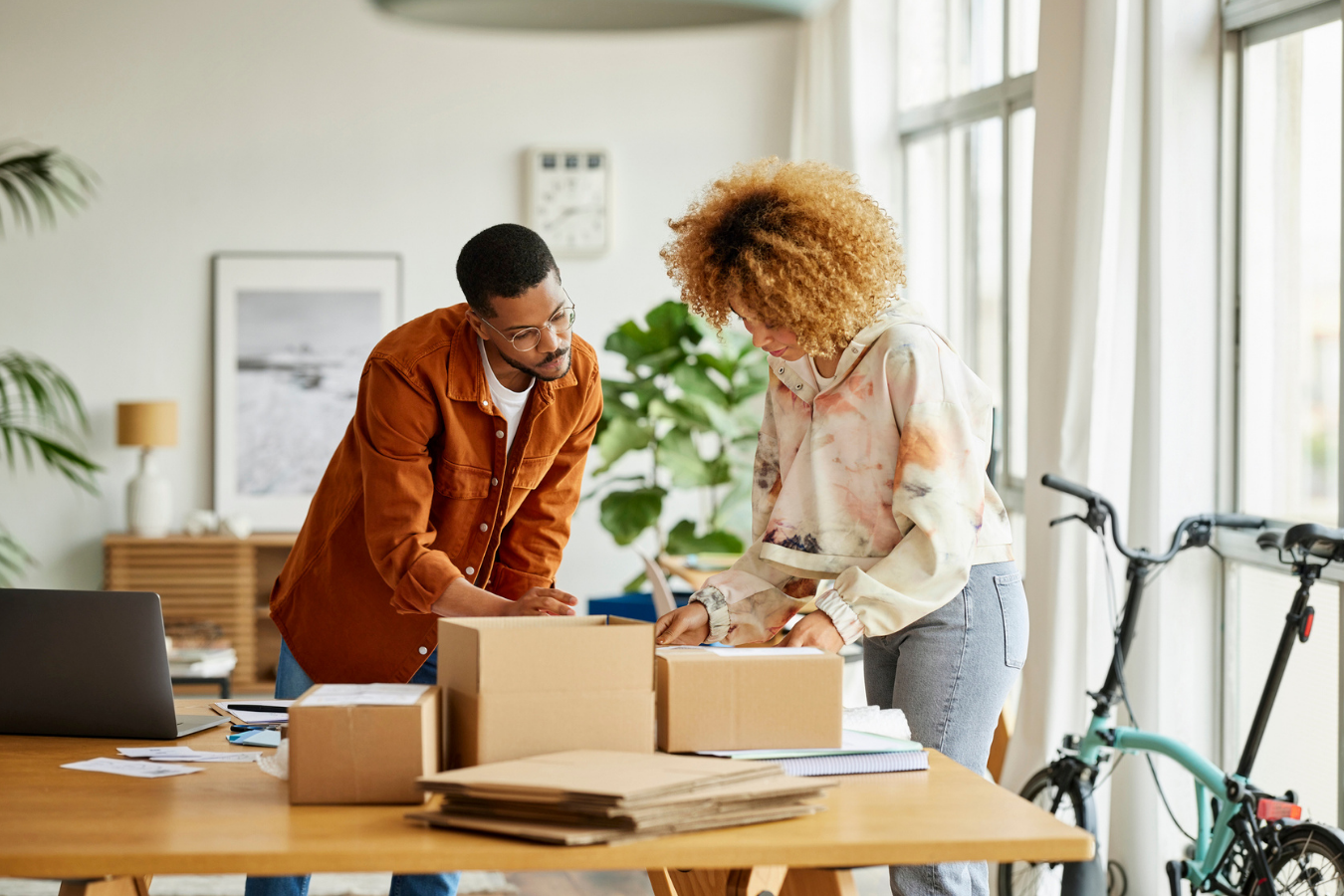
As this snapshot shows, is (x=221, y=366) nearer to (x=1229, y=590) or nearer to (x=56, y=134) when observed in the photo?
(x=56, y=134)

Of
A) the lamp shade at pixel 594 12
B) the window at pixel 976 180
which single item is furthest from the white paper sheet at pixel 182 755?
the window at pixel 976 180

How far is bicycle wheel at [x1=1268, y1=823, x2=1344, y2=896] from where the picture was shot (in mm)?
2016

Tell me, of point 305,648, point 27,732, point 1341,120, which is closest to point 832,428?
point 305,648

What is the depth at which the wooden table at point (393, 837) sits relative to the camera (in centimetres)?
109

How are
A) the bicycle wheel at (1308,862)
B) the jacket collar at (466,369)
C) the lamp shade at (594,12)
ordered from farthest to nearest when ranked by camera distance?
the bicycle wheel at (1308,862) < the jacket collar at (466,369) < the lamp shade at (594,12)

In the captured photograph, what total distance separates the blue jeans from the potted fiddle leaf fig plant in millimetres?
2473

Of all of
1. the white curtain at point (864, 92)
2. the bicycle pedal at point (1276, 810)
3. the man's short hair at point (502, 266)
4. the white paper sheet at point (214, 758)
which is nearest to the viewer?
the white paper sheet at point (214, 758)

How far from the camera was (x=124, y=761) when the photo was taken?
1441 millimetres

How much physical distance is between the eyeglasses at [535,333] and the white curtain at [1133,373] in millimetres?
1589

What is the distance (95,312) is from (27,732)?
13.9ft

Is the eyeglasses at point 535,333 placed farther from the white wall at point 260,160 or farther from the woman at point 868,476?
the white wall at point 260,160

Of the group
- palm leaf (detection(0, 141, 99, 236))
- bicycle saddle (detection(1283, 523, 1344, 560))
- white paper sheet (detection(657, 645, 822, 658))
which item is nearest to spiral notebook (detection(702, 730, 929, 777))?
white paper sheet (detection(657, 645, 822, 658))

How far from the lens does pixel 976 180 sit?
4.46 m

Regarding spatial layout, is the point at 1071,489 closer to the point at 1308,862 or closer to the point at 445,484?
the point at 1308,862
